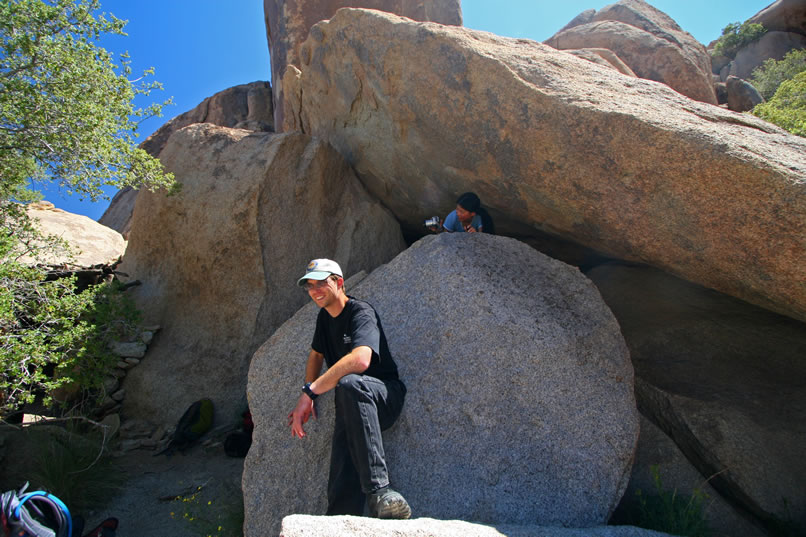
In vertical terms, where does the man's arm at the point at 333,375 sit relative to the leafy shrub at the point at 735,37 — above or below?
below

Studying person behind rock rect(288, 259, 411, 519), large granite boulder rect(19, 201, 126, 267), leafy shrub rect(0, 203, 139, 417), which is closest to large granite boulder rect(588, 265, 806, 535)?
person behind rock rect(288, 259, 411, 519)

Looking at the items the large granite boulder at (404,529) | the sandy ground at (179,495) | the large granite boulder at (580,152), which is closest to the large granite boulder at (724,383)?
the large granite boulder at (580,152)

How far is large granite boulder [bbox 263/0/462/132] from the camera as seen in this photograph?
1366 cm

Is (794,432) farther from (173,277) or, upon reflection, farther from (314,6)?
(314,6)

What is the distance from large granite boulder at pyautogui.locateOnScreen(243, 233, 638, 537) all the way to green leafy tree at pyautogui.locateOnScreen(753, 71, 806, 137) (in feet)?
20.9

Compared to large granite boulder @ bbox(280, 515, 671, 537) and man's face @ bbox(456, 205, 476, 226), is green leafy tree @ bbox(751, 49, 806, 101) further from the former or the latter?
large granite boulder @ bbox(280, 515, 671, 537)

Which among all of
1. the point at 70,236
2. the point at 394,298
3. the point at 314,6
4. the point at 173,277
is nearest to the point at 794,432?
the point at 394,298

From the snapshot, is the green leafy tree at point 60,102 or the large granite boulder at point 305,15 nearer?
the green leafy tree at point 60,102

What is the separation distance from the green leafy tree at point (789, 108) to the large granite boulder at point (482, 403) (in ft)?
20.9

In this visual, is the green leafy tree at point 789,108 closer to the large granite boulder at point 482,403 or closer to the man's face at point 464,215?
the man's face at point 464,215

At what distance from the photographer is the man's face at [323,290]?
11.4ft

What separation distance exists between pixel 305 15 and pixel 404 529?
14.4 metres

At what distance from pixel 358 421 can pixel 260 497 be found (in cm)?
114

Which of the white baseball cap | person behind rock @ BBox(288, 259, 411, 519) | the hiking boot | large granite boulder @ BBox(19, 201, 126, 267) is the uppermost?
large granite boulder @ BBox(19, 201, 126, 267)
